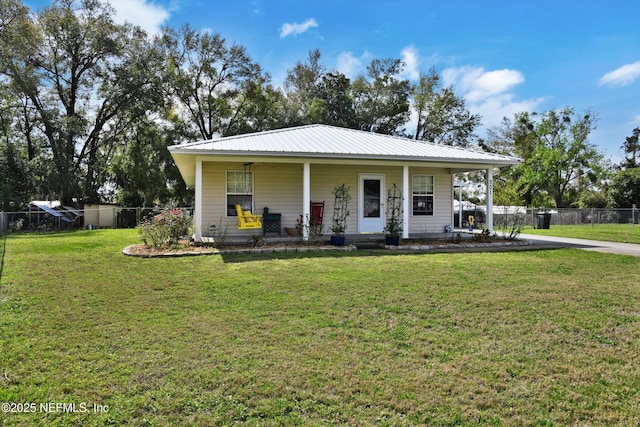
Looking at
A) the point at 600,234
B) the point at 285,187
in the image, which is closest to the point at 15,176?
the point at 285,187

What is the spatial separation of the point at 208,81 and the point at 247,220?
20.9m

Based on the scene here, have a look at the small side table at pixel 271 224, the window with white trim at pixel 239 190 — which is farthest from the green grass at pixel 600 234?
the window with white trim at pixel 239 190

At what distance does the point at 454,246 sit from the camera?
34.0ft

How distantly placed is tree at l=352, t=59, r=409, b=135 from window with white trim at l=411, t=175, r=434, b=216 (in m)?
18.2

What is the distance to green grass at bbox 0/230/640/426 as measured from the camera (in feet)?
8.44

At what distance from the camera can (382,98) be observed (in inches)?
1243

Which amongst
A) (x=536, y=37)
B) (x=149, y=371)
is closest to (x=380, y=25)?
(x=536, y=37)

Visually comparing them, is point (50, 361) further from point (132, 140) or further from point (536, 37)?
point (132, 140)

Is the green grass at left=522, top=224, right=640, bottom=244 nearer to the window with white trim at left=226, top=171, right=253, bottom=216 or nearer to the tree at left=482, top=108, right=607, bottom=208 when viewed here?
the window with white trim at left=226, top=171, right=253, bottom=216

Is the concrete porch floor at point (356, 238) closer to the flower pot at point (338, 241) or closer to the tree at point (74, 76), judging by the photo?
the flower pot at point (338, 241)

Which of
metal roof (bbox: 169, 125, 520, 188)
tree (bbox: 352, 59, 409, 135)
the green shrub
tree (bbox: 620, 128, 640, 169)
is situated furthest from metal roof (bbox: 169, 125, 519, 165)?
tree (bbox: 620, 128, 640, 169)

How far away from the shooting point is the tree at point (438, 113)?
33.0 meters

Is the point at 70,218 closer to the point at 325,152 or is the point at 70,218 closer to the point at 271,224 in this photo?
the point at 271,224

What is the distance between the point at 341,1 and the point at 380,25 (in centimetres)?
290
